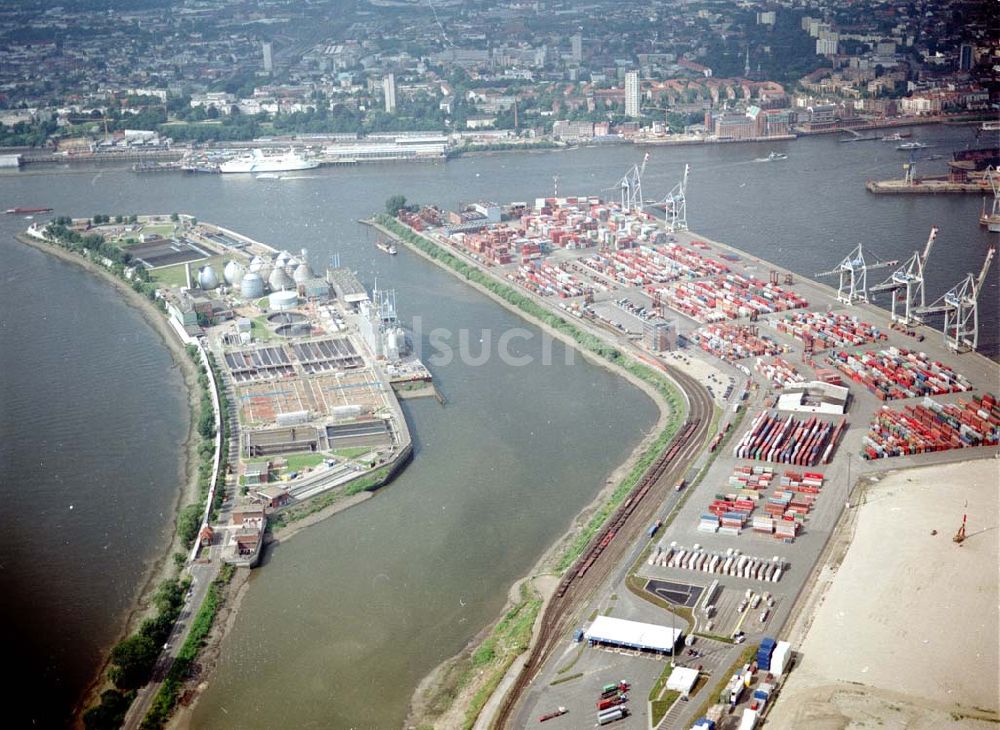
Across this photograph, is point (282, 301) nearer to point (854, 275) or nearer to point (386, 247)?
point (386, 247)

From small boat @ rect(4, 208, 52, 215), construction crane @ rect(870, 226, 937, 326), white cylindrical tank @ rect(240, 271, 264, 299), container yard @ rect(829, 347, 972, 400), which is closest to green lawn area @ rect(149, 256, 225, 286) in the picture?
white cylindrical tank @ rect(240, 271, 264, 299)

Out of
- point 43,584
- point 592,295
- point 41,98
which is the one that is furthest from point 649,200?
point 41,98

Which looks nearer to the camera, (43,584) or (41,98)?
(43,584)

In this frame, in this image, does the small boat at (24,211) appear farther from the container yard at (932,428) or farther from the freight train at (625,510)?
the container yard at (932,428)

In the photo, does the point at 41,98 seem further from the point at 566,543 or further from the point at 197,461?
the point at 566,543

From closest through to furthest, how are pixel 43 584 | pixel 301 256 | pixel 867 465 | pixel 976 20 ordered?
pixel 43 584
pixel 867 465
pixel 301 256
pixel 976 20

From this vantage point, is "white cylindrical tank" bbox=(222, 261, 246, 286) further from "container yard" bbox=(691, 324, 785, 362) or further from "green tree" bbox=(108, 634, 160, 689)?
"green tree" bbox=(108, 634, 160, 689)

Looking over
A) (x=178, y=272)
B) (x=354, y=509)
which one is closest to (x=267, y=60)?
(x=178, y=272)
